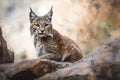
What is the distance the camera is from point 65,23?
33.1 ft

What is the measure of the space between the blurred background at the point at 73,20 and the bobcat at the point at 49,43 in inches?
90.6

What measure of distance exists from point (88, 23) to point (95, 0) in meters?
0.65

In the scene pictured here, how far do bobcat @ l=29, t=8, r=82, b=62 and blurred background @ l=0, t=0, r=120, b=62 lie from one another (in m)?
2.30

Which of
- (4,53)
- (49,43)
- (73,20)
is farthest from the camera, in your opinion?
(73,20)

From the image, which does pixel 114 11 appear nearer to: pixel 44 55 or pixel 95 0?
pixel 95 0

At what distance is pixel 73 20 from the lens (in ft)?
33.2

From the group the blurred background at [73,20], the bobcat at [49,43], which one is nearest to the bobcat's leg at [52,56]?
the bobcat at [49,43]

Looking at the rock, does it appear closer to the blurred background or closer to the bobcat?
the bobcat

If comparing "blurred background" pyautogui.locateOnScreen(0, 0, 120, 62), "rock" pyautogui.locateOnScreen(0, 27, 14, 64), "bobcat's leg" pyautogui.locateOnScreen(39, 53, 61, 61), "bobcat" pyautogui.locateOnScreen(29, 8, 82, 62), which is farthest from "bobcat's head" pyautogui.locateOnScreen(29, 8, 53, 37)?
"blurred background" pyautogui.locateOnScreen(0, 0, 120, 62)

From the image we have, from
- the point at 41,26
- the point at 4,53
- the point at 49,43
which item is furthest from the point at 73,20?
the point at 4,53

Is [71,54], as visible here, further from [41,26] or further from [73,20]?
[73,20]

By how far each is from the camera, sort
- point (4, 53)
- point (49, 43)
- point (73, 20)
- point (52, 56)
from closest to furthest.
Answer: point (4, 53) → point (52, 56) → point (49, 43) → point (73, 20)

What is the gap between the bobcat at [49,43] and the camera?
734 cm

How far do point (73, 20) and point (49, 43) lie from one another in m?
2.77
